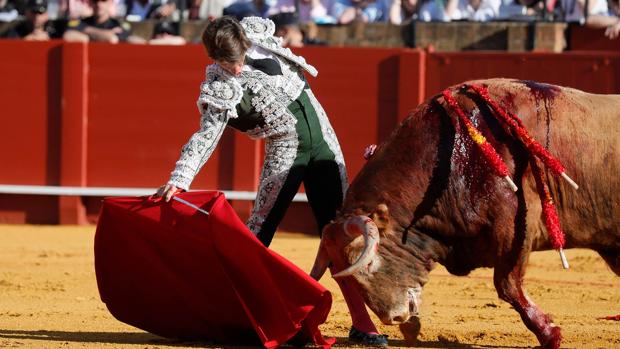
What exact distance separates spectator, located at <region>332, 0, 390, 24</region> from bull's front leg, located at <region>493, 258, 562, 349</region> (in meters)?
5.69

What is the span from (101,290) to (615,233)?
6.07ft

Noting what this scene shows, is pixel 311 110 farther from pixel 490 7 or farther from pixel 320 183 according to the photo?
pixel 490 7

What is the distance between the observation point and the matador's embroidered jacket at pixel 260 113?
4.13 metres

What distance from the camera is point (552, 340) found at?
4.02 meters

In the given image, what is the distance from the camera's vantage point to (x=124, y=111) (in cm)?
878

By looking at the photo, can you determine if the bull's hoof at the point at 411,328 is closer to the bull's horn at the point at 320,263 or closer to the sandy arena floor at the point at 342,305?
the sandy arena floor at the point at 342,305

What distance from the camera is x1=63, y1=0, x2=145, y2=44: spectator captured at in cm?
926

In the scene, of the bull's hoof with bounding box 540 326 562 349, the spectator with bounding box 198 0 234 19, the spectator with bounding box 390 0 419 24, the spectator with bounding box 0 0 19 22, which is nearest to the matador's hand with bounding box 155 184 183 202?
the bull's hoof with bounding box 540 326 562 349

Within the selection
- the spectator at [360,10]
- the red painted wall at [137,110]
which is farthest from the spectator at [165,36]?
the spectator at [360,10]

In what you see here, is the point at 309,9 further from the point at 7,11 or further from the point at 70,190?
the point at 7,11

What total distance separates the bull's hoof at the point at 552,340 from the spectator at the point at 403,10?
18.9ft

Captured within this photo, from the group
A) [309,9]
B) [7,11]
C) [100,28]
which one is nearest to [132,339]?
[100,28]

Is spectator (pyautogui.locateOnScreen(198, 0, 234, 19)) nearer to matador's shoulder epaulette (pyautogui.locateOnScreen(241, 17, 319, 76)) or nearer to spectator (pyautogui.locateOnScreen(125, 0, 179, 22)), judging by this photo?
spectator (pyautogui.locateOnScreen(125, 0, 179, 22))

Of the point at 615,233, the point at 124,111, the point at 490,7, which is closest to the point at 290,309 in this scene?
the point at 615,233
